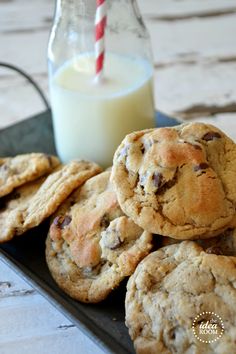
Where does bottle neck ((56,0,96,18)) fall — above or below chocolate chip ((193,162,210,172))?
above

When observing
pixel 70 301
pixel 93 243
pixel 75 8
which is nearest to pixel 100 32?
pixel 75 8

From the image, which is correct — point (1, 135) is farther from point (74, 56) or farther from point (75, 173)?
point (75, 173)

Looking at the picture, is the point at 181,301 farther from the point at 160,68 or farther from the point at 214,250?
the point at 160,68

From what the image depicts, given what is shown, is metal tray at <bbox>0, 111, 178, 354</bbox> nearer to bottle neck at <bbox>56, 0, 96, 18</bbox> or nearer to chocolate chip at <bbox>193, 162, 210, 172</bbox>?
chocolate chip at <bbox>193, 162, 210, 172</bbox>

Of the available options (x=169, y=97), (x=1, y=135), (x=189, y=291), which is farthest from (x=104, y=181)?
(x=169, y=97)

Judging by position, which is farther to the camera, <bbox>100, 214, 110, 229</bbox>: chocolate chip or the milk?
the milk

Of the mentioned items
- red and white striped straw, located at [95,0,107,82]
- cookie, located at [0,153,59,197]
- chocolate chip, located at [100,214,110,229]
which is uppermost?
red and white striped straw, located at [95,0,107,82]

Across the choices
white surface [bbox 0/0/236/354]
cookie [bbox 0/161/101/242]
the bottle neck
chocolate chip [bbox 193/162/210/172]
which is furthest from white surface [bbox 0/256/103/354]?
the bottle neck
